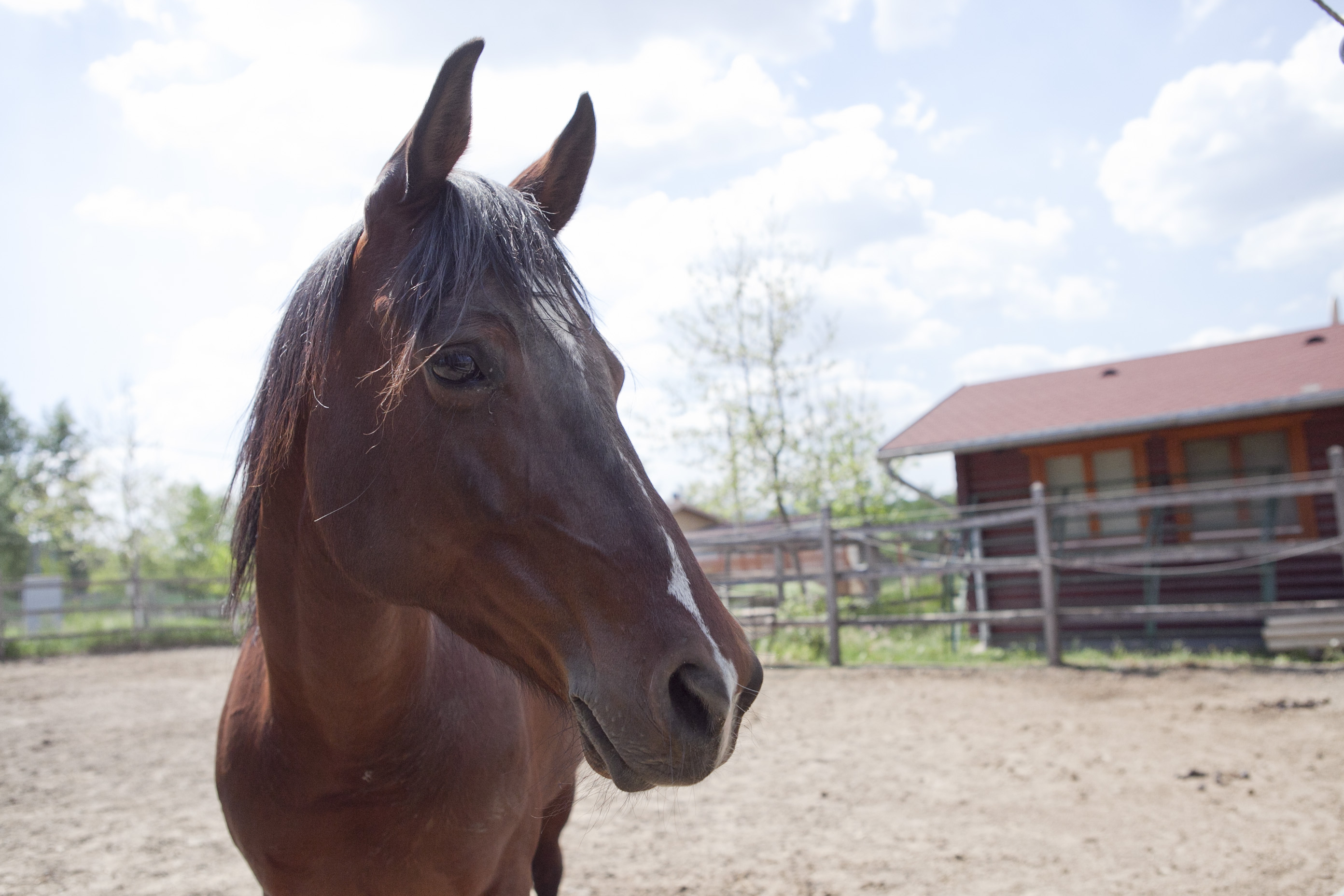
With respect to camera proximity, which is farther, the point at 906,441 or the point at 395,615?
the point at 906,441

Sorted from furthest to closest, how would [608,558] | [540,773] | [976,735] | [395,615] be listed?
[976,735] → [540,773] → [395,615] → [608,558]

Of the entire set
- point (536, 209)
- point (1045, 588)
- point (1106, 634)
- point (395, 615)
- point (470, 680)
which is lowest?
point (1106, 634)

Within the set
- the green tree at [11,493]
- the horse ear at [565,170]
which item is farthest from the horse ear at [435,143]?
the green tree at [11,493]

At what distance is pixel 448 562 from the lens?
1411 mm

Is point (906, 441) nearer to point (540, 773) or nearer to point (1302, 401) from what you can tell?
point (1302, 401)

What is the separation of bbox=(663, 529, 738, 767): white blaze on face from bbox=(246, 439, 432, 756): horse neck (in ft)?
2.53

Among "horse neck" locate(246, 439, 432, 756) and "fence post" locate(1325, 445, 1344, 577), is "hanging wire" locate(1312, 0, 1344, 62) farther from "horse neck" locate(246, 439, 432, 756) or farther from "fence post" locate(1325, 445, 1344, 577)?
"fence post" locate(1325, 445, 1344, 577)

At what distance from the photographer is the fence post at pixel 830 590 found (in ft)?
34.3

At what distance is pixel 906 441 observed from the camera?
1341 cm

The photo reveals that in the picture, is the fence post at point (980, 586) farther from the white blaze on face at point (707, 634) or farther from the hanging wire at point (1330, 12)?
the white blaze on face at point (707, 634)

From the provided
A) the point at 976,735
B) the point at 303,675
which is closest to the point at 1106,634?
the point at 976,735

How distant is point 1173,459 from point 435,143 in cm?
1263

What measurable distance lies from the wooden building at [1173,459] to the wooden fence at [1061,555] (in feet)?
0.54

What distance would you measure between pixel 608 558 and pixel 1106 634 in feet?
38.0
